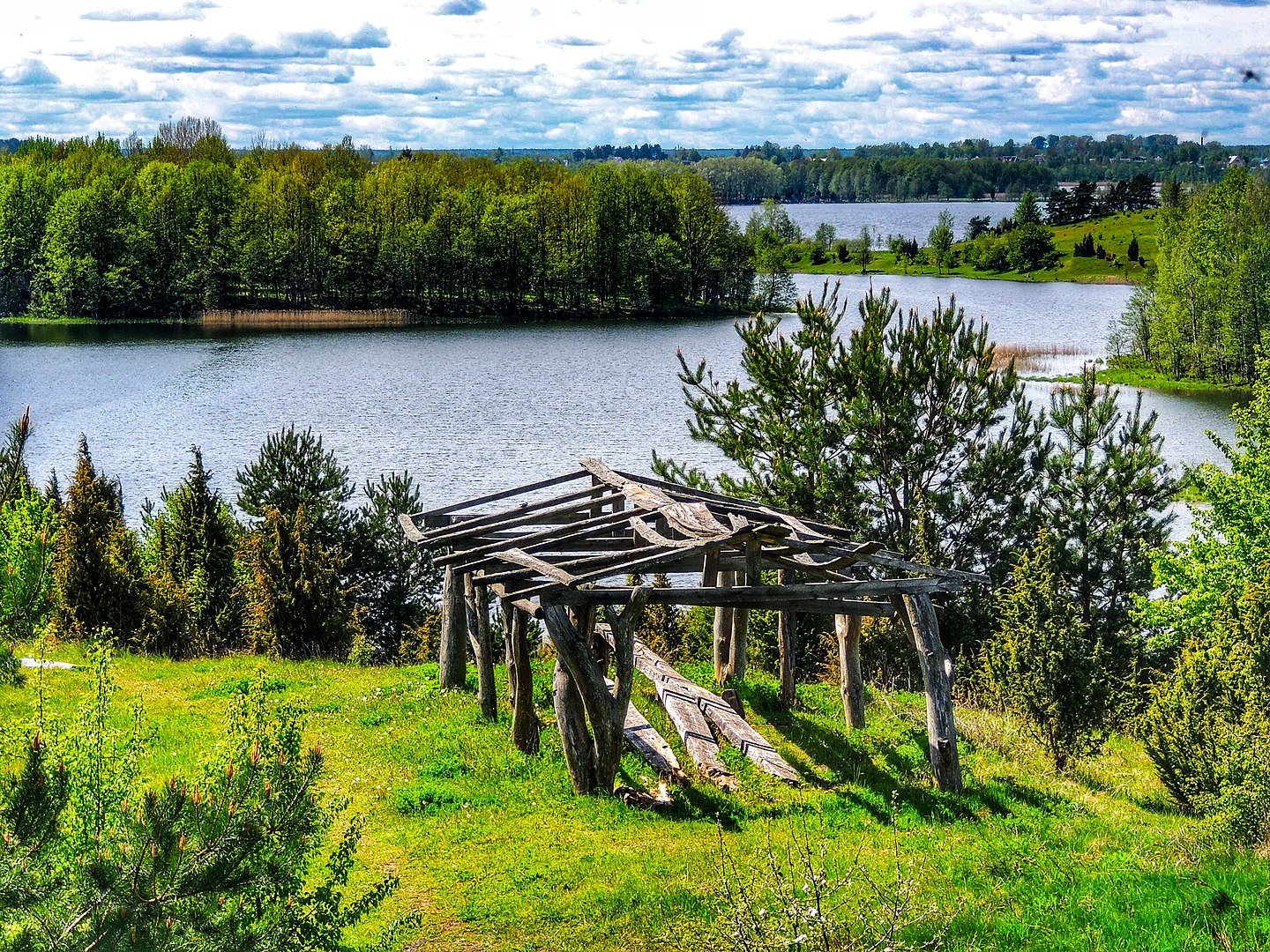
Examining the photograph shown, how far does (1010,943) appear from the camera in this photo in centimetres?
791

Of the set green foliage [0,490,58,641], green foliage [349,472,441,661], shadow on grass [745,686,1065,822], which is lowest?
green foliage [349,472,441,661]

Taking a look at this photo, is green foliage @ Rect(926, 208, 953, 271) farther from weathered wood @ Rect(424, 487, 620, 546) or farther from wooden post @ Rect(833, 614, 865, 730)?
wooden post @ Rect(833, 614, 865, 730)

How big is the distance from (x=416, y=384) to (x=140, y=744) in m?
56.5

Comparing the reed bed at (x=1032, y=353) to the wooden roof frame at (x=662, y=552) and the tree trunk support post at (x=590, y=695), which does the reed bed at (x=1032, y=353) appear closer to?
the wooden roof frame at (x=662, y=552)

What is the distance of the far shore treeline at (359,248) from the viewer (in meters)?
105

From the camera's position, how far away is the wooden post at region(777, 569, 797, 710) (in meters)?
16.5

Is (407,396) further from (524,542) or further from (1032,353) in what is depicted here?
(524,542)

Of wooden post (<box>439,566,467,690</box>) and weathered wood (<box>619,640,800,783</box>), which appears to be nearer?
weathered wood (<box>619,640,800,783</box>)

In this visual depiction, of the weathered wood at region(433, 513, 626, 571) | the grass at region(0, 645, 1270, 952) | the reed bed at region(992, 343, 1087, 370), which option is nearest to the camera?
the grass at region(0, 645, 1270, 952)

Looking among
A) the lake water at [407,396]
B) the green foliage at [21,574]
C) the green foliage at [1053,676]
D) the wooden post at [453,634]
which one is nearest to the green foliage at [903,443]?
the green foliage at [1053,676]

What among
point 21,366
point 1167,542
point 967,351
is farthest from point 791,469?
point 21,366

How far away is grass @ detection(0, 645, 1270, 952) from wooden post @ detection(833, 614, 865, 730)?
309 mm

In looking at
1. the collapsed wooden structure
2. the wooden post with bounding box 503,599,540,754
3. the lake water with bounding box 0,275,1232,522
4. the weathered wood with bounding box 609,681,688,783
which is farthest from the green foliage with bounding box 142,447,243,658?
the weathered wood with bounding box 609,681,688,783

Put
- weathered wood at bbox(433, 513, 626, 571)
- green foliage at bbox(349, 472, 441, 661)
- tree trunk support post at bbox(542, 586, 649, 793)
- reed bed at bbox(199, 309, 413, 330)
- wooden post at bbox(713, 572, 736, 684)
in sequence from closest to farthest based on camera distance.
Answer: tree trunk support post at bbox(542, 586, 649, 793) → weathered wood at bbox(433, 513, 626, 571) → wooden post at bbox(713, 572, 736, 684) → green foliage at bbox(349, 472, 441, 661) → reed bed at bbox(199, 309, 413, 330)
